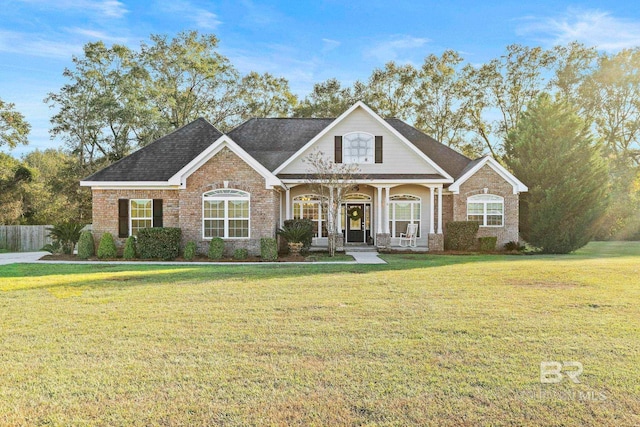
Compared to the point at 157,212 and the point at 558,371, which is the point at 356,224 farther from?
the point at 558,371

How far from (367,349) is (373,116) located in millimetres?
17951

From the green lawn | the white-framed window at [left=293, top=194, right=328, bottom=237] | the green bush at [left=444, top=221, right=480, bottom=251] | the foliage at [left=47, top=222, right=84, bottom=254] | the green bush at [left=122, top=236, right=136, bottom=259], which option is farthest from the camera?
the white-framed window at [left=293, top=194, right=328, bottom=237]

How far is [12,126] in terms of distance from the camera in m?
31.4

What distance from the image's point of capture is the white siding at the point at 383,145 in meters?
22.3

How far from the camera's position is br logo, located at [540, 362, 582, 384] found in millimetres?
4570

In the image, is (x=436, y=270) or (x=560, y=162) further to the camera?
(x=560, y=162)

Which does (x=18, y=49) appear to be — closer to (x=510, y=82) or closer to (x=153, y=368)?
(x=153, y=368)

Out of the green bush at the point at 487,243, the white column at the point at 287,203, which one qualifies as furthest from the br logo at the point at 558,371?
the white column at the point at 287,203

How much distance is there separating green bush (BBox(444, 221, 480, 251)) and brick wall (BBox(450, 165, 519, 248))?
50.1 inches

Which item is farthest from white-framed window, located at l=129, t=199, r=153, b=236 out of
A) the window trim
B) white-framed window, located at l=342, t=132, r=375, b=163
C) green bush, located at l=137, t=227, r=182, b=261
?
white-framed window, located at l=342, t=132, r=375, b=163

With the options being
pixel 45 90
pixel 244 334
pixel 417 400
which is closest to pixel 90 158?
pixel 45 90

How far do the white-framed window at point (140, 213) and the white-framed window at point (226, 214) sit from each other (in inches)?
106

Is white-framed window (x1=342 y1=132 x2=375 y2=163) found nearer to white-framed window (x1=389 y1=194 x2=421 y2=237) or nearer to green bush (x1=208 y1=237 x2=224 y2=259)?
white-framed window (x1=389 y1=194 x2=421 y2=237)

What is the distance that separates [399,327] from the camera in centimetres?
655
